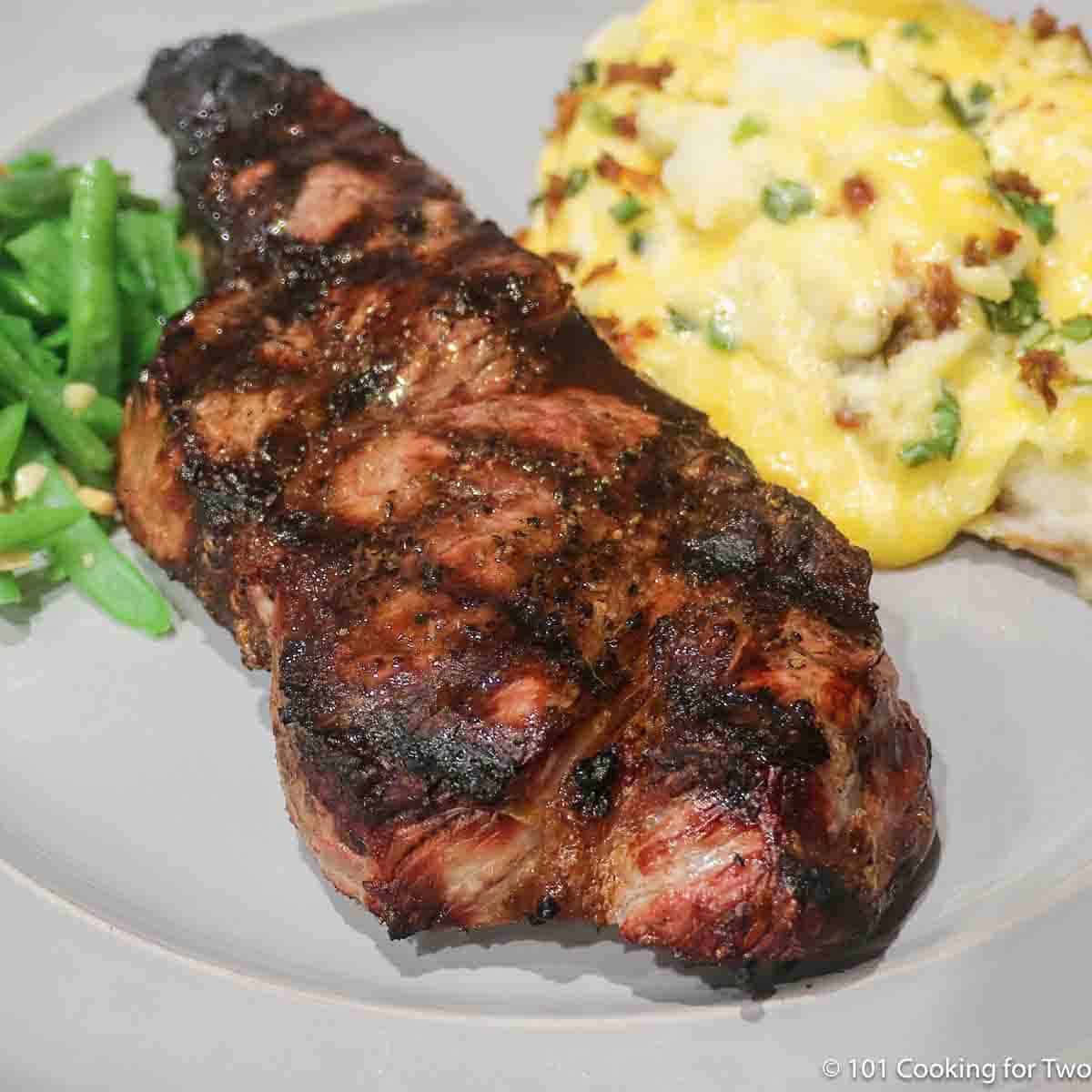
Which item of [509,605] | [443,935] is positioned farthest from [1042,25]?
[443,935]

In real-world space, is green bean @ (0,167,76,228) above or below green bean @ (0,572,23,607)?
above

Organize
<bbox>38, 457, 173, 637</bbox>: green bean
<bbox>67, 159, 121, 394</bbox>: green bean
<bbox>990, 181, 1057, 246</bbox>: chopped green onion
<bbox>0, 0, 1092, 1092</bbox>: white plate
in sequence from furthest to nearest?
<bbox>67, 159, 121, 394</bbox>: green bean
<bbox>990, 181, 1057, 246</bbox>: chopped green onion
<bbox>38, 457, 173, 637</bbox>: green bean
<bbox>0, 0, 1092, 1092</bbox>: white plate

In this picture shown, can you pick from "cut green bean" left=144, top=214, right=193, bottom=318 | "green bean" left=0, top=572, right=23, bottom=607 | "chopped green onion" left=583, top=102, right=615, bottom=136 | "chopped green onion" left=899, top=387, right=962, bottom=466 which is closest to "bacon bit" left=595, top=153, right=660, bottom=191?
"chopped green onion" left=583, top=102, right=615, bottom=136

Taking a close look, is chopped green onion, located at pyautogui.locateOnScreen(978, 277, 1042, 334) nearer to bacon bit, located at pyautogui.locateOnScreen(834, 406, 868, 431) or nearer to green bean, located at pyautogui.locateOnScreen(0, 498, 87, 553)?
bacon bit, located at pyautogui.locateOnScreen(834, 406, 868, 431)

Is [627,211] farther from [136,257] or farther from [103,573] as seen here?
[103,573]

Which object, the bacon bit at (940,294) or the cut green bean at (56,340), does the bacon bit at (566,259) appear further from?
the cut green bean at (56,340)

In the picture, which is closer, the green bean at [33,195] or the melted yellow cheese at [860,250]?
the melted yellow cheese at [860,250]

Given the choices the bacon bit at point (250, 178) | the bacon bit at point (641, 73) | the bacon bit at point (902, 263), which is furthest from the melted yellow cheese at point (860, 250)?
the bacon bit at point (250, 178)
